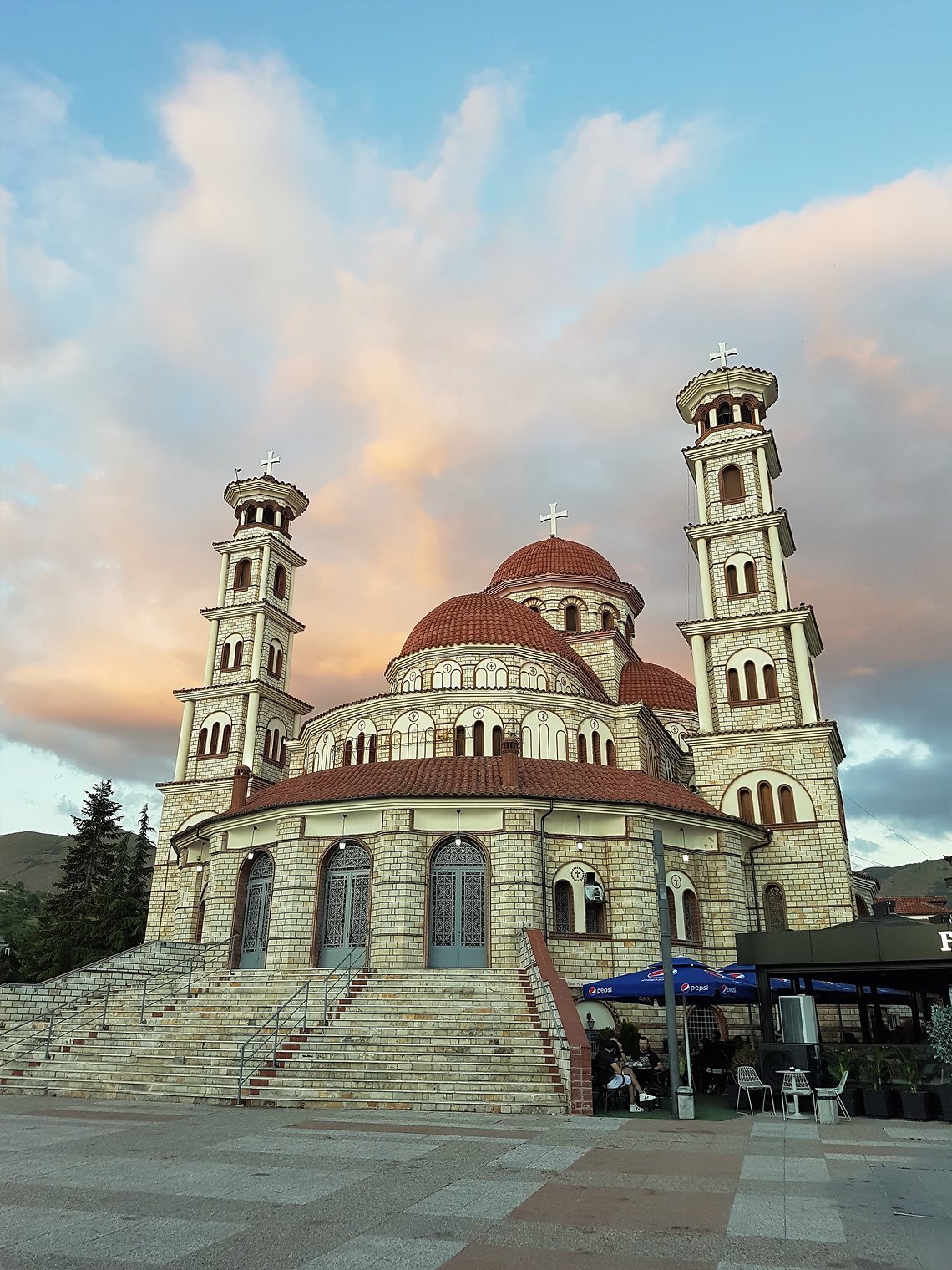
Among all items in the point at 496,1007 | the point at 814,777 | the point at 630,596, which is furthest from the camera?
the point at 630,596

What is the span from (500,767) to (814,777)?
12.7 m

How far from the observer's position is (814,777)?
107 feet

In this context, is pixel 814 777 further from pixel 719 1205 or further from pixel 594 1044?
pixel 719 1205

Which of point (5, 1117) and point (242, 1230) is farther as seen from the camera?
point (5, 1117)

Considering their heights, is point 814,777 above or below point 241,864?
above

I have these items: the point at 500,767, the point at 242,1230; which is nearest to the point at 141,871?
the point at 500,767

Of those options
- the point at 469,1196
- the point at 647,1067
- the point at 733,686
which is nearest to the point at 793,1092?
the point at 647,1067

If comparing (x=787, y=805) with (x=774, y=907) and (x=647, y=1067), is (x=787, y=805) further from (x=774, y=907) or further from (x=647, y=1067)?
(x=647, y=1067)

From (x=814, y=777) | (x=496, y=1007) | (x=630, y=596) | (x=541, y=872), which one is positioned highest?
(x=630, y=596)

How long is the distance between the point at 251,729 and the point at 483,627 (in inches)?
537

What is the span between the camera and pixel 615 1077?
56.0 ft

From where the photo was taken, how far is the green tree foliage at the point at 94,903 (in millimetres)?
52031

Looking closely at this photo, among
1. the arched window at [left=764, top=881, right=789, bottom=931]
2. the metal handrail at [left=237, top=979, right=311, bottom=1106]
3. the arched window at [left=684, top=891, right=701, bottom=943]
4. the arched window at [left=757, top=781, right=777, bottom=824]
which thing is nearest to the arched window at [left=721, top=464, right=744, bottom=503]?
the arched window at [left=757, top=781, right=777, bottom=824]

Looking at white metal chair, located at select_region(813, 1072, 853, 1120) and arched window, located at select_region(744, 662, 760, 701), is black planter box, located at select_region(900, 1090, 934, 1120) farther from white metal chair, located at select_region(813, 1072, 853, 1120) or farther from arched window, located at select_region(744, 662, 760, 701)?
arched window, located at select_region(744, 662, 760, 701)
